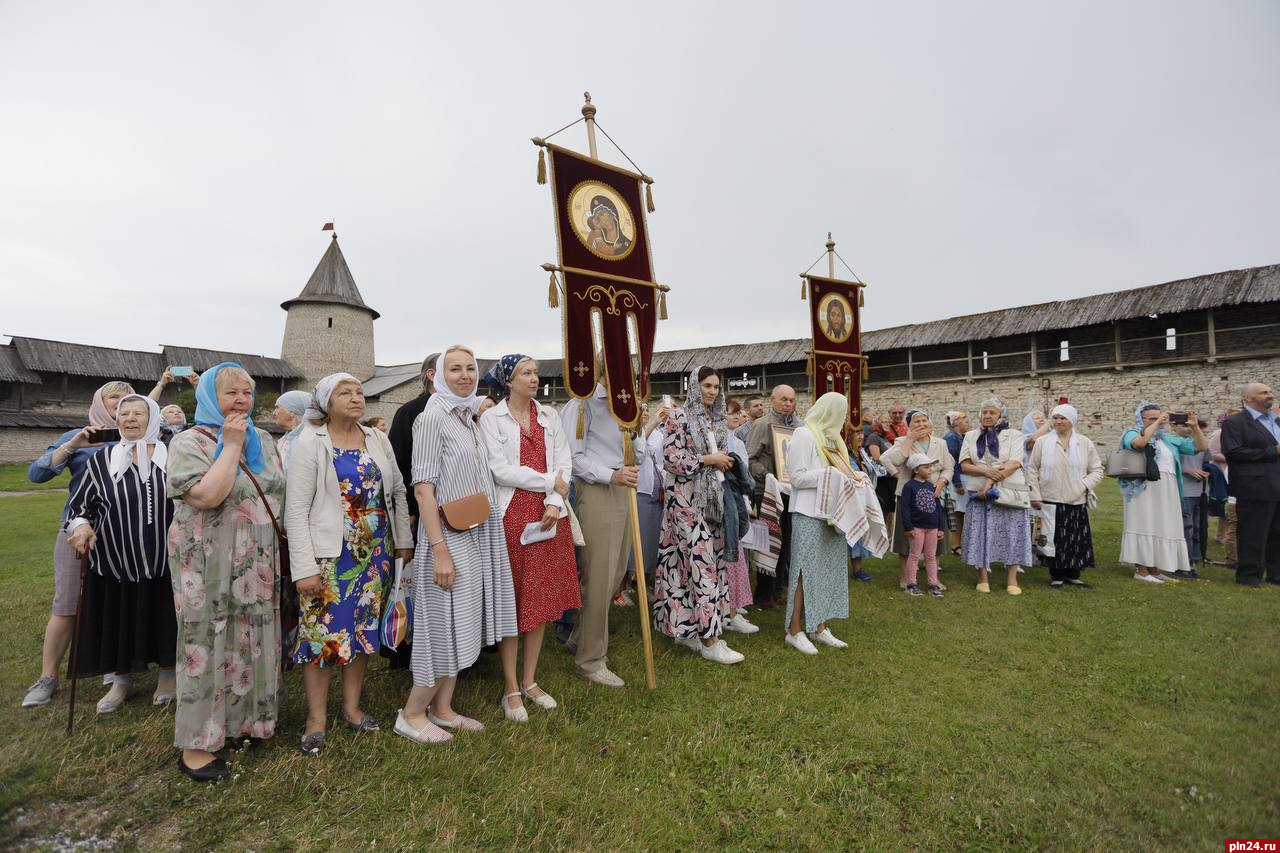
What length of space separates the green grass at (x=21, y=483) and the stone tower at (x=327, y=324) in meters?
13.7

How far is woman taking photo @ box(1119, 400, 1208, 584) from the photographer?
612cm

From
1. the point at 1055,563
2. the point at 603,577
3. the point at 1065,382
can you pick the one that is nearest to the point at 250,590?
the point at 603,577

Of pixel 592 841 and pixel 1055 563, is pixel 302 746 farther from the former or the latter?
pixel 1055 563

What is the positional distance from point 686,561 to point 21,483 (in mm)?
25100

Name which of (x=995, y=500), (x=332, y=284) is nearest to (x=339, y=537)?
(x=995, y=500)

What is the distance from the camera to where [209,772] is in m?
2.43

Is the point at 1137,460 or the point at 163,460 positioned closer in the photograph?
the point at 163,460

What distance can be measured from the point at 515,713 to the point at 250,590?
136 centimetres

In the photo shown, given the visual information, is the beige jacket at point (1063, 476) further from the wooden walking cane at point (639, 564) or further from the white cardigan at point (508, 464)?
the white cardigan at point (508, 464)

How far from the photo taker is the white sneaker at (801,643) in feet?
13.2

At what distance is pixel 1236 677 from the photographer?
358 cm

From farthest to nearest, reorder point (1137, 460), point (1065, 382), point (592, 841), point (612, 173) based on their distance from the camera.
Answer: point (1065, 382) → point (1137, 460) → point (612, 173) → point (592, 841)

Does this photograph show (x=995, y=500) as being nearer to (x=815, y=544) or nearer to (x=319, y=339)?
(x=815, y=544)

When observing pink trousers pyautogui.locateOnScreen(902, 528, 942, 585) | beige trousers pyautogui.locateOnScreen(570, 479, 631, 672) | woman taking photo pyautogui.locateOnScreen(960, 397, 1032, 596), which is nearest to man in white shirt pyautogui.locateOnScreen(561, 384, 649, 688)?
beige trousers pyautogui.locateOnScreen(570, 479, 631, 672)
